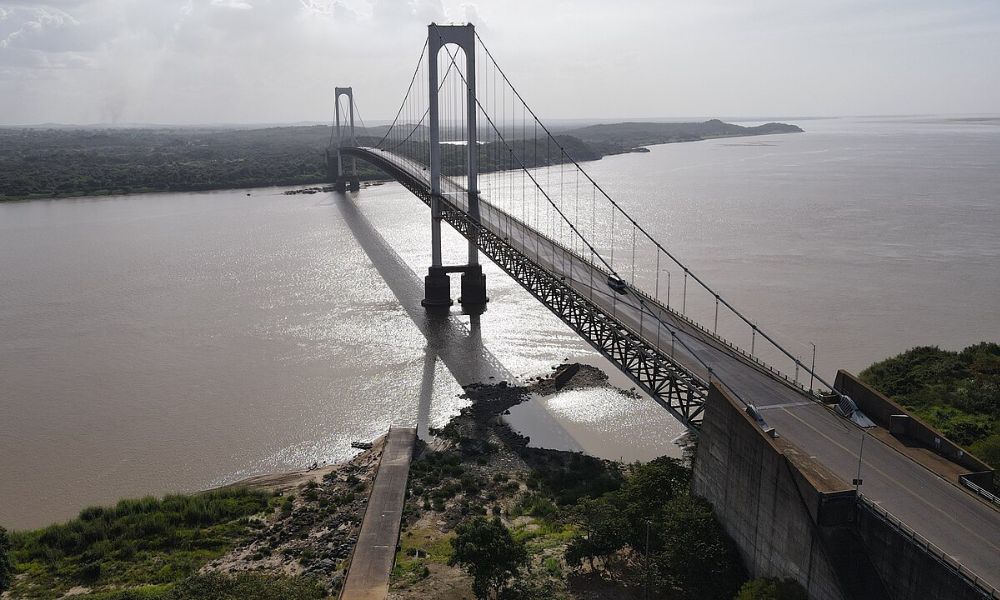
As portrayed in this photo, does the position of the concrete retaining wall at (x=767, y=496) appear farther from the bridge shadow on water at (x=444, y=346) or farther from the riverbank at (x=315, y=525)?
the bridge shadow on water at (x=444, y=346)

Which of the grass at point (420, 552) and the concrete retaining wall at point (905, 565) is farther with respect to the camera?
the grass at point (420, 552)

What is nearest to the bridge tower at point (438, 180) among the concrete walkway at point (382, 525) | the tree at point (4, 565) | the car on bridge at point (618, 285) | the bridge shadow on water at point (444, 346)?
the bridge shadow on water at point (444, 346)

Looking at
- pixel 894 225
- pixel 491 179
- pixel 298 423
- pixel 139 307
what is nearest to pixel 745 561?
pixel 298 423

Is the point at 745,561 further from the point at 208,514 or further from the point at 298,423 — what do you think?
the point at 298,423

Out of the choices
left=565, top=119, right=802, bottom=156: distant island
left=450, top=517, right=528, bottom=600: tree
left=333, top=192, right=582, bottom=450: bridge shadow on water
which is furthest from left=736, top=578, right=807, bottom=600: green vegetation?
left=565, top=119, right=802, bottom=156: distant island

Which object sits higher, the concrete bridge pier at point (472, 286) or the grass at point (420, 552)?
the concrete bridge pier at point (472, 286)

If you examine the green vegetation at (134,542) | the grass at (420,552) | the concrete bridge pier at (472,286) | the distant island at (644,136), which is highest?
the distant island at (644,136)

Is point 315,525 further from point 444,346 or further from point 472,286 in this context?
point 472,286
